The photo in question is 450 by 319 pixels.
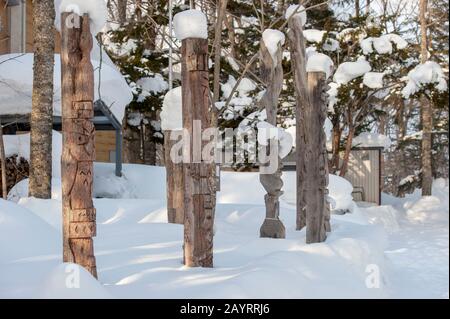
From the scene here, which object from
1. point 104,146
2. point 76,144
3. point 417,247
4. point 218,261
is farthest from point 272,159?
point 104,146

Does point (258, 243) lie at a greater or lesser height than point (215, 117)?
lesser

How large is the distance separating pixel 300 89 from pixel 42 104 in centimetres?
426

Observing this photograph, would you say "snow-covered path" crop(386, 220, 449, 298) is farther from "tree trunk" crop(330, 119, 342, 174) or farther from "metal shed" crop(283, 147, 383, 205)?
"metal shed" crop(283, 147, 383, 205)

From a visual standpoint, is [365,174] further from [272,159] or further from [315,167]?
[315,167]

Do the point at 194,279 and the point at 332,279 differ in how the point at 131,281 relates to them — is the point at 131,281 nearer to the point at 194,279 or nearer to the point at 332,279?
the point at 194,279

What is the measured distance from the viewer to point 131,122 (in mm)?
16812

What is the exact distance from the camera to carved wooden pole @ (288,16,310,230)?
22.8 feet

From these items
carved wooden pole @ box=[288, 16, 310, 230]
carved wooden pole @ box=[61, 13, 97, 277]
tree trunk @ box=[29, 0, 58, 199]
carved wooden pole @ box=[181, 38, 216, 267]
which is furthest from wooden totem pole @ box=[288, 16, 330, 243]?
tree trunk @ box=[29, 0, 58, 199]

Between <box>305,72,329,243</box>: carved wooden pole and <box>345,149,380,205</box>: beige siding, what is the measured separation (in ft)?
41.6

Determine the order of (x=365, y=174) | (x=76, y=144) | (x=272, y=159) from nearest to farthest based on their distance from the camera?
(x=76, y=144) → (x=272, y=159) → (x=365, y=174)

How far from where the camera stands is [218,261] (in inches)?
210

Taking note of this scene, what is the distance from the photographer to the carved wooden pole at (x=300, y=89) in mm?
6961
